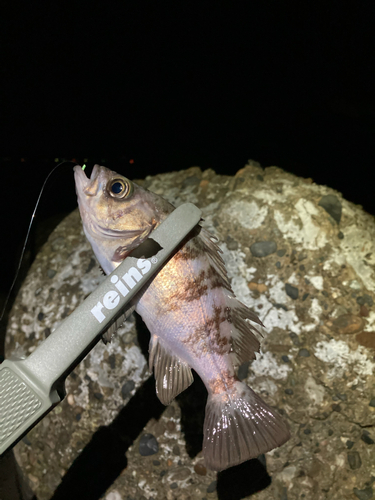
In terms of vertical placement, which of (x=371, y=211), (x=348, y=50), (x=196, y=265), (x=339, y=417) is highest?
(x=348, y=50)

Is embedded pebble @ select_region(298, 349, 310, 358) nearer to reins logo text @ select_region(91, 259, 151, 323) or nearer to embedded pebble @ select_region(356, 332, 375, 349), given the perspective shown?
embedded pebble @ select_region(356, 332, 375, 349)

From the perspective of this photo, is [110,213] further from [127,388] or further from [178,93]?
[178,93]

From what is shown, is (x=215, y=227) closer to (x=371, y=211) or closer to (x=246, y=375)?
(x=246, y=375)

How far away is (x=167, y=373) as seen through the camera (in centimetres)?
145

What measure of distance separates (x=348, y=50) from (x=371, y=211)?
1149mm

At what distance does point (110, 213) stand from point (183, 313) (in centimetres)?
62

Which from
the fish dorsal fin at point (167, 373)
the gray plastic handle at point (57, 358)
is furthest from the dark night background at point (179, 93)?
the fish dorsal fin at point (167, 373)

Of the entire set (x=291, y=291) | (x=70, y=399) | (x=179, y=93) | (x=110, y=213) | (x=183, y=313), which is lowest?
(x=291, y=291)

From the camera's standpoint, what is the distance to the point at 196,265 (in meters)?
1.46

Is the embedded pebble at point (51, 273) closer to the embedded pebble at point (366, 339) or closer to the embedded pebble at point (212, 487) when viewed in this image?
the embedded pebble at point (212, 487)

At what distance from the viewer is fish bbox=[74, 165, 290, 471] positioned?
1405mm

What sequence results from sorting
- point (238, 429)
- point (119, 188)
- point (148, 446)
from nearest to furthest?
point (238, 429), point (119, 188), point (148, 446)

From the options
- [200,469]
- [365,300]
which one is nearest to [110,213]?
[200,469]

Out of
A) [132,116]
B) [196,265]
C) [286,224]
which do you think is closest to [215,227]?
[286,224]
